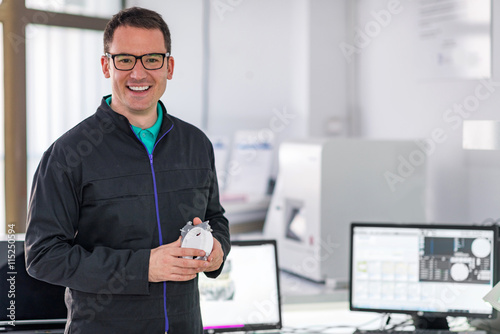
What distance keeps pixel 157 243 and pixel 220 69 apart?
8.73 ft

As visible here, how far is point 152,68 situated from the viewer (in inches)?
53.6

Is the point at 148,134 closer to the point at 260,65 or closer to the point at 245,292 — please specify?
the point at 245,292

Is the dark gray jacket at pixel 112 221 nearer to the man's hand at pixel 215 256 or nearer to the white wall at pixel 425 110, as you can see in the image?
the man's hand at pixel 215 256

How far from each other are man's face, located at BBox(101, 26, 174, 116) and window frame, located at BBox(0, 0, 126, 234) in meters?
1.96

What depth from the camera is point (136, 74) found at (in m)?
1.34

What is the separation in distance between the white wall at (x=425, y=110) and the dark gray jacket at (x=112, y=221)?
1.57 metres

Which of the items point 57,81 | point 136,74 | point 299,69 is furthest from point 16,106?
point 136,74

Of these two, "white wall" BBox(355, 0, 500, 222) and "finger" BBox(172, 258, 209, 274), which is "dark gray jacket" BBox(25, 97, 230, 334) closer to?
"finger" BBox(172, 258, 209, 274)

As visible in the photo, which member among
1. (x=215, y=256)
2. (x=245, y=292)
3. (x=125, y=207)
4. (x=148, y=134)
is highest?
(x=148, y=134)

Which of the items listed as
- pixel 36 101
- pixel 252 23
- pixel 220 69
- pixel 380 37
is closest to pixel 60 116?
pixel 36 101

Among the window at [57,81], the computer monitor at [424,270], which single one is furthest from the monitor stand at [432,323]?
the window at [57,81]

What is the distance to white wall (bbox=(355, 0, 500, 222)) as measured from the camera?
249 centimetres

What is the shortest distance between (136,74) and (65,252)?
44cm

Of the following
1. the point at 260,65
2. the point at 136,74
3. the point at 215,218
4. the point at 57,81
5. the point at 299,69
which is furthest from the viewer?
the point at 260,65
